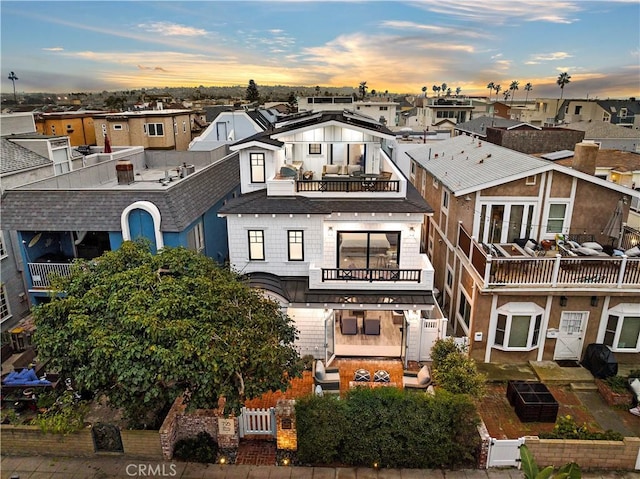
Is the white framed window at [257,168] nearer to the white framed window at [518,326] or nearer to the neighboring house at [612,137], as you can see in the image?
the white framed window at [518,326]

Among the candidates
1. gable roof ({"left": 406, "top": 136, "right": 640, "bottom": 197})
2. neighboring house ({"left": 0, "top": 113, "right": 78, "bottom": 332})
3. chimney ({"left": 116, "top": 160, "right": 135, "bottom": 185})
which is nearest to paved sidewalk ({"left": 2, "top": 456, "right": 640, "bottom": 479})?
neighboring house ({"left": 0, "top": 113, "right": 78, "bottom": 332})

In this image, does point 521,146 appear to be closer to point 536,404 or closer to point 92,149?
point 536,404

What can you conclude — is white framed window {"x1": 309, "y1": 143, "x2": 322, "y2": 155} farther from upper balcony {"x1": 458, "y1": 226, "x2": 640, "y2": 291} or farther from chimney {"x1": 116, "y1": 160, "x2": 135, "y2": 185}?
upper balcony {"x1": 458, "y1": 226, "x2": 640, "y2": 291}

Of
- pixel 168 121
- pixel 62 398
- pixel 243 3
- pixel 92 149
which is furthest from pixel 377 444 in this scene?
pixel 168 121

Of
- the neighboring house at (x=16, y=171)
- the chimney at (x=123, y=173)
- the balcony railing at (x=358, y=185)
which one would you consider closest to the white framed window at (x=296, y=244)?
the balcony railing at (x=358, y=185)

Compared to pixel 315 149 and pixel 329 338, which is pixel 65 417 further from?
pixel 315 149

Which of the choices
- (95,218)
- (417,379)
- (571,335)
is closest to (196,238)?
(95,218)
